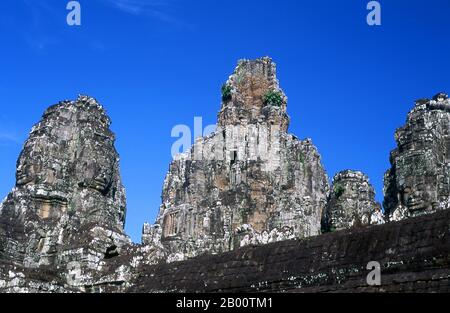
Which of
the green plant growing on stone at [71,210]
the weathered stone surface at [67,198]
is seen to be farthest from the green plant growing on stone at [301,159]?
the green plant growing on stone at [71,210]

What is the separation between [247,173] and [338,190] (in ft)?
129

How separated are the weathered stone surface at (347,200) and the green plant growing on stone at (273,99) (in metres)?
45.3

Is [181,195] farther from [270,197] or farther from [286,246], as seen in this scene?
[286,246]

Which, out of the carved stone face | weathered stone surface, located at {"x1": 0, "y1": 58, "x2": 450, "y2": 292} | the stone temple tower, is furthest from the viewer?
the stone temple tower

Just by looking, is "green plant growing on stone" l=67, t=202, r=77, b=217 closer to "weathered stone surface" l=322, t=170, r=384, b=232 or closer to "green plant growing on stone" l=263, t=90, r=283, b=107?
"weathered stone surface" l=322, t=170, r=384, b=232

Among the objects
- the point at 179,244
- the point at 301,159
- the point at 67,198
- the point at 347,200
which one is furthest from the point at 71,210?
the point at 301,159

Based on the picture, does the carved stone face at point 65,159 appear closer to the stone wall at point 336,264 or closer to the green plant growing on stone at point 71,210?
the green plant growing on stone at point 71,210

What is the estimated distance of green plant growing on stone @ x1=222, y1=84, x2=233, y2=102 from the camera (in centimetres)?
7594

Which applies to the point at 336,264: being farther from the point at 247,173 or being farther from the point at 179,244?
the point at 247,173

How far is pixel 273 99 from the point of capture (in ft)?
243

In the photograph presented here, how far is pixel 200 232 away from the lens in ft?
206

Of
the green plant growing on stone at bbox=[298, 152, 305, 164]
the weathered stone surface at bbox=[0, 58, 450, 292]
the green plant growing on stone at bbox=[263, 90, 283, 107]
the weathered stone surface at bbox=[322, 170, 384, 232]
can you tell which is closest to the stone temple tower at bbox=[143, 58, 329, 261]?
the green plant growing on stone at bbox=[263, 90, 283, 107]

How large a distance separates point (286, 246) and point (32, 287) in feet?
17.2

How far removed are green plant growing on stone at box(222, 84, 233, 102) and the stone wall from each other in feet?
213
